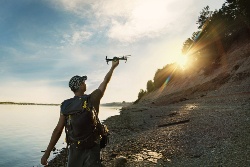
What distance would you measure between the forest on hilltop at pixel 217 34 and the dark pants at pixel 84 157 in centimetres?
5055

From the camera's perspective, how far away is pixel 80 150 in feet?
18.2

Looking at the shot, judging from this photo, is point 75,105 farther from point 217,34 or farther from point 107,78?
point 217,34

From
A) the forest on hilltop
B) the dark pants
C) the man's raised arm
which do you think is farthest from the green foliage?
the dark pants

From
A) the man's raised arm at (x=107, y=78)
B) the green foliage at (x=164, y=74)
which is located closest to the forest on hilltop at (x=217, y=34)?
the green foliage at (x=164, y=74)

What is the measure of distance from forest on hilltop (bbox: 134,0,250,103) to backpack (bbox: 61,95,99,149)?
5042 cm

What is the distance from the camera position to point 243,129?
15102 mm

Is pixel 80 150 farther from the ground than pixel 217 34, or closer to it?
closer to it

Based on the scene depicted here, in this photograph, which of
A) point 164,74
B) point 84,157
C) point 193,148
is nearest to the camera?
point 84,157

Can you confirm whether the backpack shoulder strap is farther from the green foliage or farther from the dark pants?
the green foliage

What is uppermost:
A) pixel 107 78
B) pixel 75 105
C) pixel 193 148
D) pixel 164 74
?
pixel 164 74

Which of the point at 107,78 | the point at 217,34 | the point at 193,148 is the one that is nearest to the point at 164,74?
the point at 217,34

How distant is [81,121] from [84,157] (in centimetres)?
81

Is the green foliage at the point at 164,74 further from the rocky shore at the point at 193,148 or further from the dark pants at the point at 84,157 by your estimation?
the dark pants at the point at 84,157

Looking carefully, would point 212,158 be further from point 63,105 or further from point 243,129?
point 63,105
